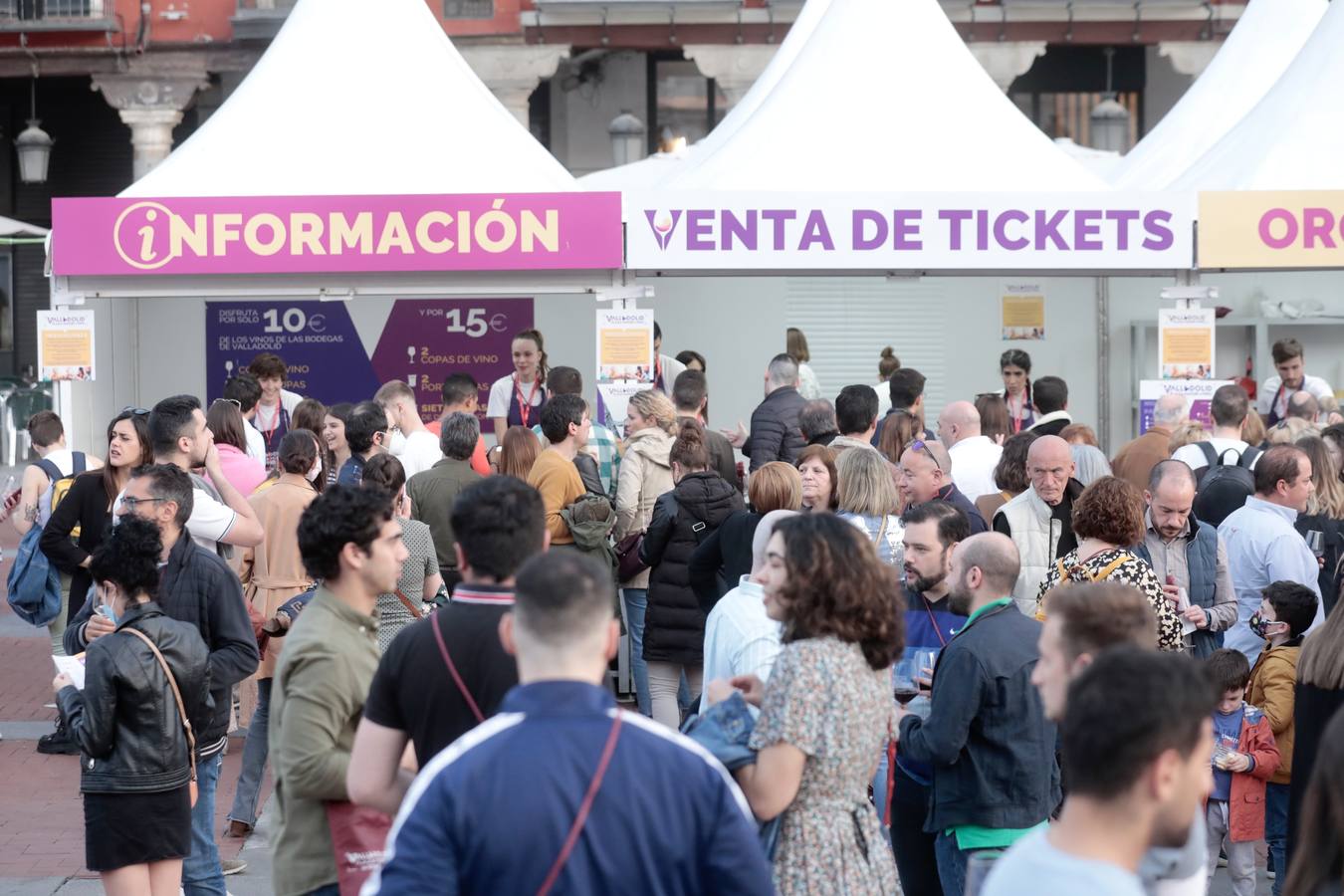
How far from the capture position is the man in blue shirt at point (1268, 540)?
268 inches

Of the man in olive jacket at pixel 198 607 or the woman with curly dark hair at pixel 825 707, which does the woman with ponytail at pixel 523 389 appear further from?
the woman with curly dark hair at pixel 825 707

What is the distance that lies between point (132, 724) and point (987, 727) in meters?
2.47

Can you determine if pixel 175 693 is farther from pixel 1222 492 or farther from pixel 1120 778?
pixel 1222 492

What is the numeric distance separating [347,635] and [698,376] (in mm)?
5332

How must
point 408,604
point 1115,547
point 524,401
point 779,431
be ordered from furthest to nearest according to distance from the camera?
point 524,401 → point 779,431 → point 408,604 → point 1115,547

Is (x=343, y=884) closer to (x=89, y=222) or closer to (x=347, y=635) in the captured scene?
(x=347, y=635)

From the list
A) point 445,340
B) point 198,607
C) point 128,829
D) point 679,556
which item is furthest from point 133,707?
point 445,340

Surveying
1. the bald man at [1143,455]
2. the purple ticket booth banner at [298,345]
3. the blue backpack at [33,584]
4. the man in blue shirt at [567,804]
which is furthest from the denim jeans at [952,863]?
the purple ticket booth banner at [298,345]

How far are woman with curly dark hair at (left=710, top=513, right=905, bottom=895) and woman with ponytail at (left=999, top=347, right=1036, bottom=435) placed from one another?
26.6ft

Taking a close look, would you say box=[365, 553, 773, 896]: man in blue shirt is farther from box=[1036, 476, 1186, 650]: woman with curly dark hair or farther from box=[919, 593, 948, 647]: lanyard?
box=[1036, 476, 1186, 650]: woman with curly dark hair

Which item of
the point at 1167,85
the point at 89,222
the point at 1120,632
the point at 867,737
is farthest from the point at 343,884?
the point at 1167,85

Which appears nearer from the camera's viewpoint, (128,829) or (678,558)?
(128,829)

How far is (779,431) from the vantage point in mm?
9625

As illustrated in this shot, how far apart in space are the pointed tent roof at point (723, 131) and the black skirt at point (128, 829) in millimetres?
8009
